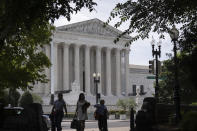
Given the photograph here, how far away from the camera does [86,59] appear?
8100cm

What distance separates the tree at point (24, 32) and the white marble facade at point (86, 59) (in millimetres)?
55246

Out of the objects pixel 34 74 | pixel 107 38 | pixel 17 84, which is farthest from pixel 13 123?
pixel 107 38

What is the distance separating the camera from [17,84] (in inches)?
746

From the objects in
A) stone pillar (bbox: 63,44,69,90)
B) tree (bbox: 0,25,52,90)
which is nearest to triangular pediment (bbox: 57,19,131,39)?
stone pillar (bbox: 63,44,69,90)

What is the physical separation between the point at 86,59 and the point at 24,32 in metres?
66.5

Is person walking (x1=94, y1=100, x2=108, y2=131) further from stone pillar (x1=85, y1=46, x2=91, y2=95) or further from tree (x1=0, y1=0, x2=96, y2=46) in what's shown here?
stone pillar (x1=85, y1=46, x2=91, y2=95)

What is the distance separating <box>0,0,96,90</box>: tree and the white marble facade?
5525 centimetres

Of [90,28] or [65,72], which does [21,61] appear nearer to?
[65,72]

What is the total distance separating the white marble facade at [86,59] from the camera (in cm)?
7788

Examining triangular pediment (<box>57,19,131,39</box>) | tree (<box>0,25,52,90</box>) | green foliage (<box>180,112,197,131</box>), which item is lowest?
green foliage (<box>180,112,197,131</box>)

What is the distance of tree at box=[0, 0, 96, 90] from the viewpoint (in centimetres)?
909

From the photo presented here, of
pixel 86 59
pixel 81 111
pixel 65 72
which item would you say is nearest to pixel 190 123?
pixel 81 111

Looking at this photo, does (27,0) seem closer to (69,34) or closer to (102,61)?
(69,34)

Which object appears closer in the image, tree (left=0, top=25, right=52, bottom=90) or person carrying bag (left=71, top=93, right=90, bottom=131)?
person carrying bag (left=71, top=93, right=90, bottom=131)
